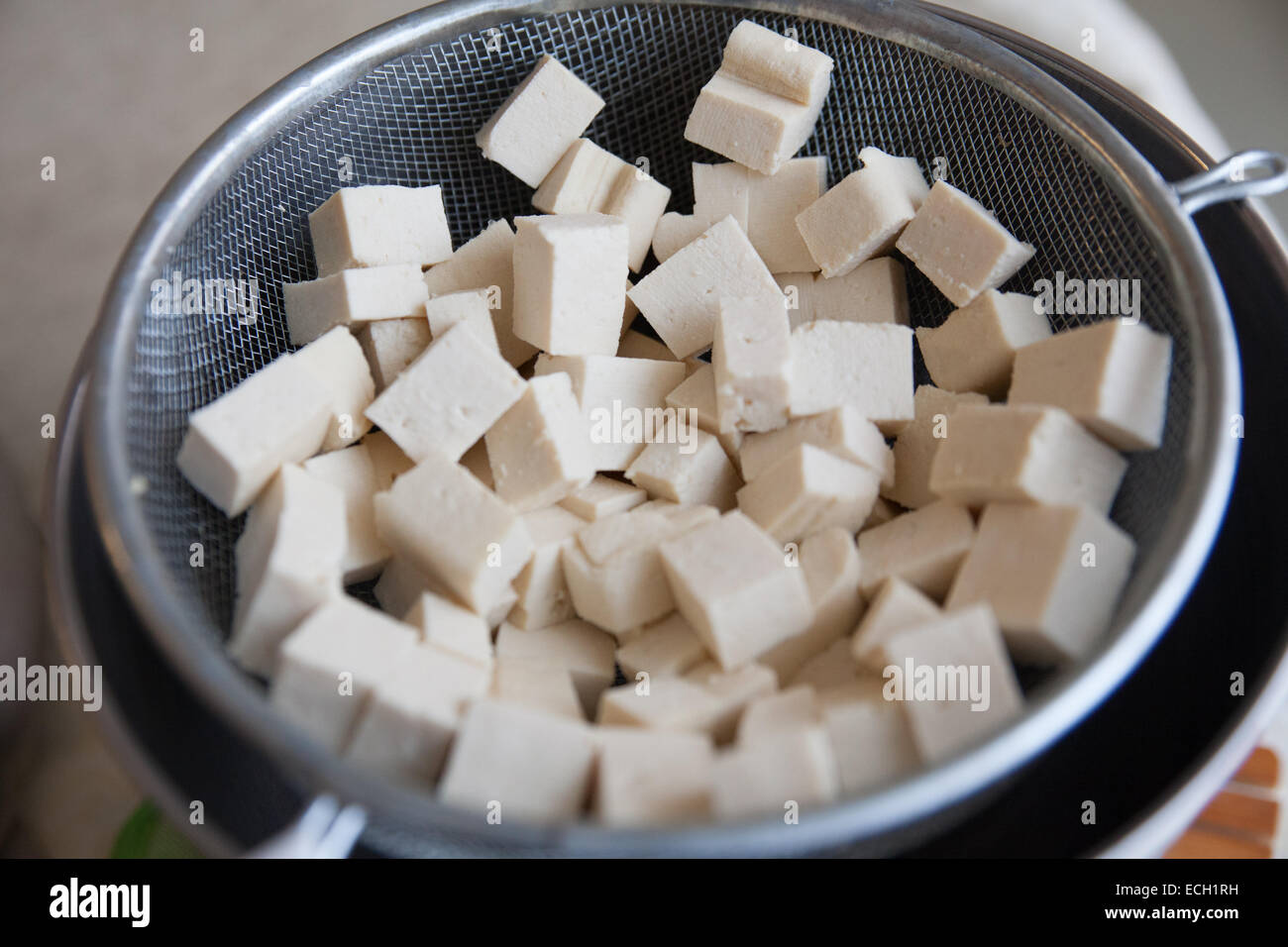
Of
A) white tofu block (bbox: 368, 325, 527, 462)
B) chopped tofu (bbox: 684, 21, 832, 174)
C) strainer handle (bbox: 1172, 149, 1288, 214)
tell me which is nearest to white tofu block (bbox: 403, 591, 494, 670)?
white tofu block (bbox: 368, 325, 527, 462)

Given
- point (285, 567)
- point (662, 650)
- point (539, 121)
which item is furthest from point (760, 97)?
point (285, 567)

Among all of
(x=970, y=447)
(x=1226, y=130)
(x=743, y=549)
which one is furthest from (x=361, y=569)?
(x=1226, y=130)

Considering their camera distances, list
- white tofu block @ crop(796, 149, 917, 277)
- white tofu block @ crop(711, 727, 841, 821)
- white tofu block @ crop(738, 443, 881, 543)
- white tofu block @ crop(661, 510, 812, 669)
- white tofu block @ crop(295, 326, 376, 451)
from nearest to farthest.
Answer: white tofu block @ crop(711, 727, 841, 821) → white tofu block @ crop(661, 510, 812, 669) → white tofu block @ crop(738, 443, 881, 543) → white tofu block @ crop(295, 326, 376, 451) → white tofu block @ crop(796, 149, 917, 277)

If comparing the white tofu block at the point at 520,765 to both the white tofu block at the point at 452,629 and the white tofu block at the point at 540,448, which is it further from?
the white tofu block at the point at 540,448

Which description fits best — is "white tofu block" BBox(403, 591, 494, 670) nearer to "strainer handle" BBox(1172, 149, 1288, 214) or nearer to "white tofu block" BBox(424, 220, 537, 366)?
"white tofu block" BBox(424, 220, 537, 366)

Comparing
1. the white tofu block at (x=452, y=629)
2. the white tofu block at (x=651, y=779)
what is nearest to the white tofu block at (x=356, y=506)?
the white tofu block at (x=452, y=629)
